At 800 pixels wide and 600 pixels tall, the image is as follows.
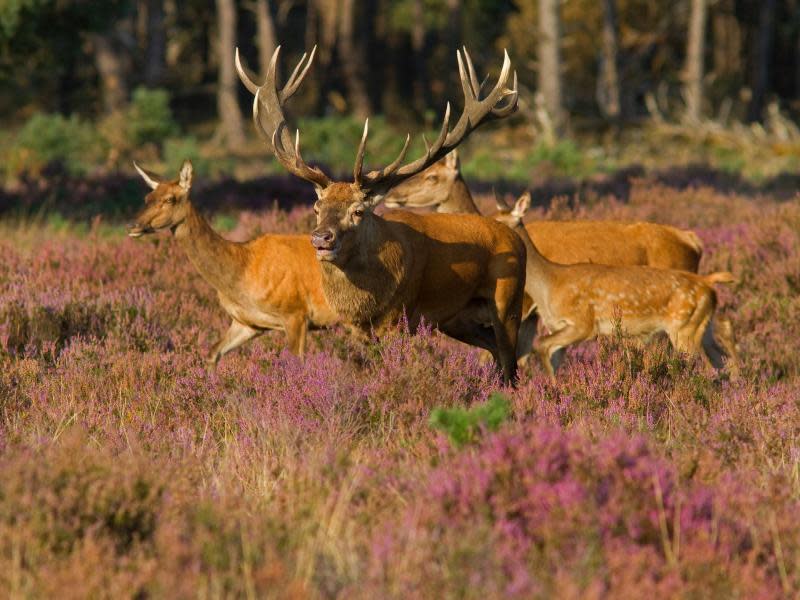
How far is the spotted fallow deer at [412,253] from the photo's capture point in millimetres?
7340

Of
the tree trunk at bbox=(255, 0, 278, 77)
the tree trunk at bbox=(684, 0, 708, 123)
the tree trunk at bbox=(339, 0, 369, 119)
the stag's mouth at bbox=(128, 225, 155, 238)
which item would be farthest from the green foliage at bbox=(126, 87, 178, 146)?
the stag's mouth at bbox=(128, 225, 155, 238)

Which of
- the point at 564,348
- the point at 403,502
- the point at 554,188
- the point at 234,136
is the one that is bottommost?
the point at 234,136

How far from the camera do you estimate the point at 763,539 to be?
4.39 meters

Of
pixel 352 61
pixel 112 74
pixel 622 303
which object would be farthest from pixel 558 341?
pixel 352 61

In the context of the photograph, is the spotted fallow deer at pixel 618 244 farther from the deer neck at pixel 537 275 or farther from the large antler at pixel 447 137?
the large antler at pixel 447 137

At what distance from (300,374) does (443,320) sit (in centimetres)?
160

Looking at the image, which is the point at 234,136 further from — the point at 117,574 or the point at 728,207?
the point at 117,574

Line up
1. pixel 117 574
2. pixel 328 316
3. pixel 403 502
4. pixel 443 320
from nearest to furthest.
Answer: pixel 117 574, pixel 403 502, pixel 443 320, pixel 328 316

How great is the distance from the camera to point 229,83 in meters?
29.3

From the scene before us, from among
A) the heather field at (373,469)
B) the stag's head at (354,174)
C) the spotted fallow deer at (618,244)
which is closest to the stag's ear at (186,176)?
the stag's head at (354,174)

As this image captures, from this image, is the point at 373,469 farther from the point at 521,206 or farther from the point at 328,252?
the point at 521,206

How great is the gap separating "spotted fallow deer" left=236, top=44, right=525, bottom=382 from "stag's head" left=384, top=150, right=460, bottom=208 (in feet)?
7.46

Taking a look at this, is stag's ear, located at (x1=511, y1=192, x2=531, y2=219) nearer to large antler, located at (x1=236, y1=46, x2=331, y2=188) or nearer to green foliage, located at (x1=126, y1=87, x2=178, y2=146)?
large antler, located at (x1=236, y1=46, x2=331, y2=188)

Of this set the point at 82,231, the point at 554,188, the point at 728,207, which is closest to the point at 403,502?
the point at 82,231
